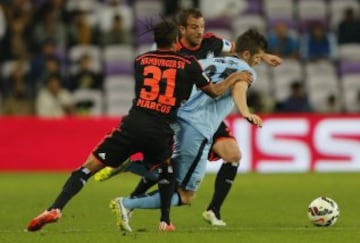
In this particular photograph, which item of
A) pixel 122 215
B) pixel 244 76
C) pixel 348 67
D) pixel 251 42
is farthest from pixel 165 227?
pixel 348 67

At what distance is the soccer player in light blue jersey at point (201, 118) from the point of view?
1088cm

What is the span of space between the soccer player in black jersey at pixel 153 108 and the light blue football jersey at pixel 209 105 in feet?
2.41

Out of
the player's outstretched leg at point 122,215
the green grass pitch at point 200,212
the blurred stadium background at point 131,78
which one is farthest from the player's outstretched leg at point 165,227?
the blurred stadium background at point 131,78

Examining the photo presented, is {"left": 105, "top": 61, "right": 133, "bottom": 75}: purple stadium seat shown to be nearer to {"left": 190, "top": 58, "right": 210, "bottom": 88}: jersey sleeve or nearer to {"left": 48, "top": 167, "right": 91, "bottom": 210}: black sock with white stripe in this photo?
{"left": 190, "top": 58, "right": 210, "bottom": 88}: jersey sleeve

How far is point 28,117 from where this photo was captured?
1997 cm

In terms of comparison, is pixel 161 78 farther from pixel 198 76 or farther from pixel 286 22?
pixel 286 22

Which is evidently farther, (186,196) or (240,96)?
(186,196)

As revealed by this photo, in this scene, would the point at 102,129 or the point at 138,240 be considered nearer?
the point at 138,240

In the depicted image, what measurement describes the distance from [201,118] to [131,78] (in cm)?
1137

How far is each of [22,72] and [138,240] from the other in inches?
479

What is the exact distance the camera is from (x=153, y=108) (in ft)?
33.0

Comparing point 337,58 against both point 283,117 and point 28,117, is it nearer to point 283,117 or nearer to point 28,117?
point 283,117

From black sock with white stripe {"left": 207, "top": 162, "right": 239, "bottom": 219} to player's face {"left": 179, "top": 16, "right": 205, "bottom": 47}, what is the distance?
4.14ft

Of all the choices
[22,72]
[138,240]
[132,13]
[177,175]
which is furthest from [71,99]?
[138,240]
